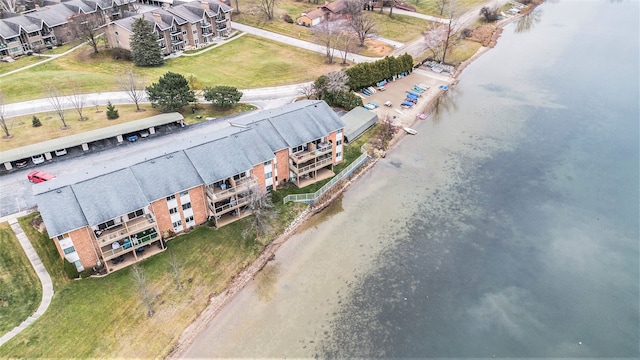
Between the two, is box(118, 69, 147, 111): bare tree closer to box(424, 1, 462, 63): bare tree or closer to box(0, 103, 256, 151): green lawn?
box(0, 103, 256, 151): green lawn

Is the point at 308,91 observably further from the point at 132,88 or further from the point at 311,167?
the point at 132,88

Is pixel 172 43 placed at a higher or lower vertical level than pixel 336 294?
higher

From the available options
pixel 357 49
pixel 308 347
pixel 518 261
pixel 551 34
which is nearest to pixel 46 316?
pixel 308 347

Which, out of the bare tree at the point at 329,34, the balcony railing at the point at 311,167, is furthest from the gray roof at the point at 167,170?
the bare tree at the point at 329,34

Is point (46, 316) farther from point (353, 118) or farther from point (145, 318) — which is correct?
point (353, 118)

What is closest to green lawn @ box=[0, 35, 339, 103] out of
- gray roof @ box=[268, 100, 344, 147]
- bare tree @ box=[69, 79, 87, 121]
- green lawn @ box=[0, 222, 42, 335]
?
bare tree @ box=[69, 79, 87, 121]

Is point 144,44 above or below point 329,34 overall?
above

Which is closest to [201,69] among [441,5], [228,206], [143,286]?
[228,206]
